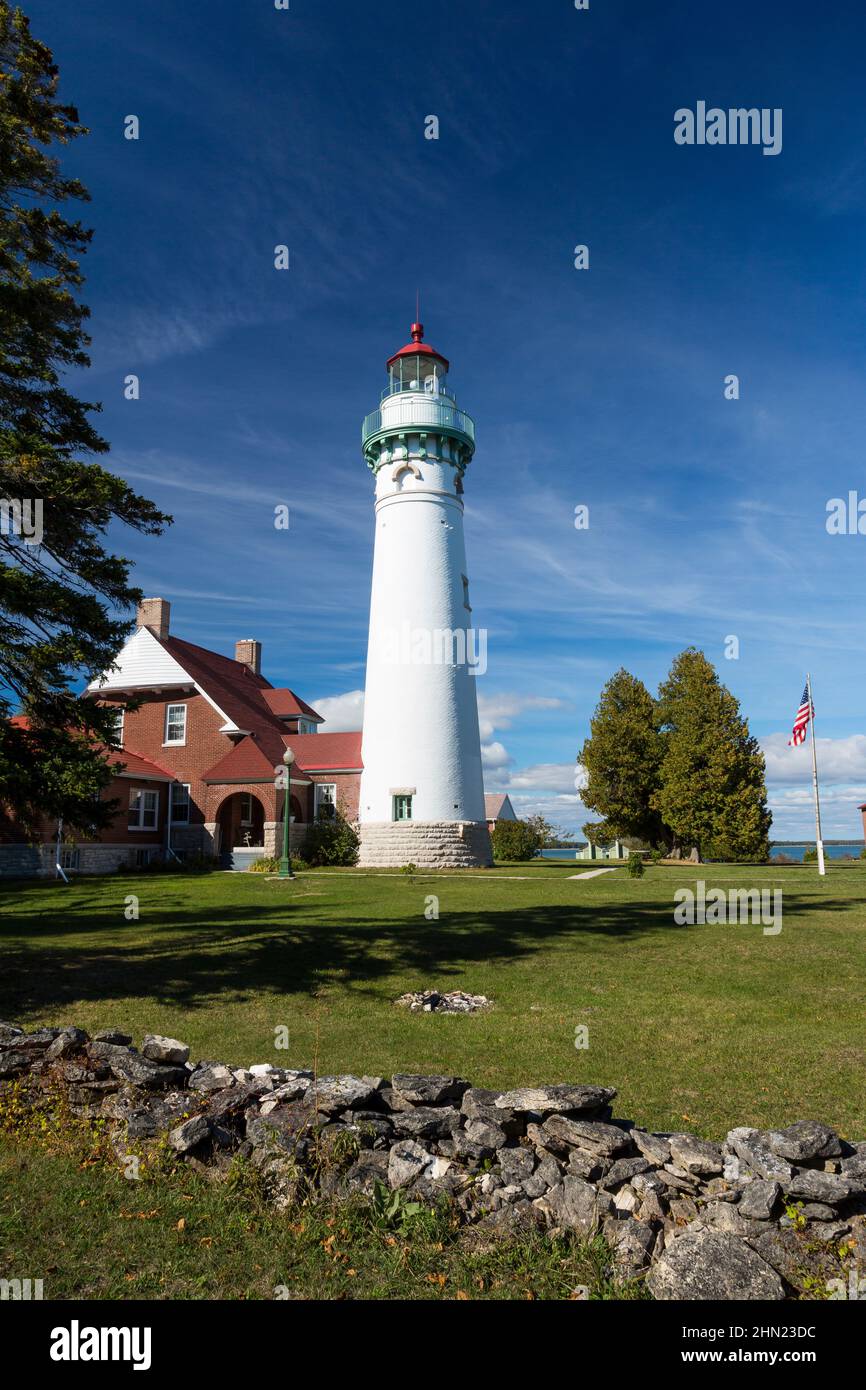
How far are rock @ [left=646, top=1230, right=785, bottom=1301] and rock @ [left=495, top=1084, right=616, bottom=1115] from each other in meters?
1.19

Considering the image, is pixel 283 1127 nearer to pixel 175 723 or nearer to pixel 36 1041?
pixel 36 1041

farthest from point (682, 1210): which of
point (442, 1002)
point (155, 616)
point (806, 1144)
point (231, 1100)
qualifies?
point (155, 616)

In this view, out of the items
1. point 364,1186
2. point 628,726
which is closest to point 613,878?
point 628,726

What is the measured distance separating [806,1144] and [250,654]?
4332 centimetres

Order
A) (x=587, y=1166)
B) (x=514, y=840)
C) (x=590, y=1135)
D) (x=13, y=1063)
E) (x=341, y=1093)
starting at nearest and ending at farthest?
(x=587, y=1166) → (x=590, y=1135) → (x=341, y=1093) → (x=13, y=1063) → (x=514, y=840)

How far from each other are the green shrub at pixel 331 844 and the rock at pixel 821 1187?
1201 inches

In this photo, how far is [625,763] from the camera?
4388 cm

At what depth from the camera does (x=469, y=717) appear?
32.7 metres

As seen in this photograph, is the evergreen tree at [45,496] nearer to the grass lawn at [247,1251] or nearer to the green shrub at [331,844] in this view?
the grass lawn at [247,1251]

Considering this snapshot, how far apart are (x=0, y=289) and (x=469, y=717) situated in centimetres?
2387

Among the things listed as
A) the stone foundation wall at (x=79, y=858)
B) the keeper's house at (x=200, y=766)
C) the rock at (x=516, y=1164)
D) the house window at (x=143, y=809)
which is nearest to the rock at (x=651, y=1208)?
the rock at (x=516, y=1164)

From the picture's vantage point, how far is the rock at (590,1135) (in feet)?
15.5
